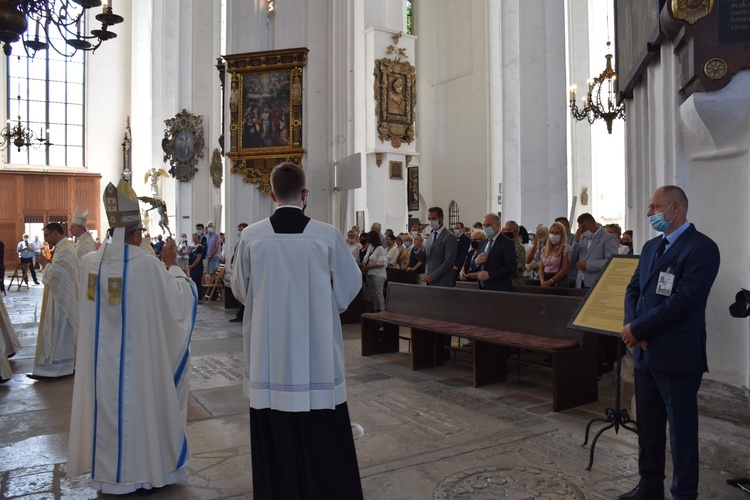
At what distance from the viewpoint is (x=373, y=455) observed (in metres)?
4.14

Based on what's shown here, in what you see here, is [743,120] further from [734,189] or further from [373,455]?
[373,455]

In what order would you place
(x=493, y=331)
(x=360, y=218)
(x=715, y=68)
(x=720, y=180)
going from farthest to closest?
(x=360, y=218) → (x=493, y=331) → (x=720, y=180) → (x=715, y=68)

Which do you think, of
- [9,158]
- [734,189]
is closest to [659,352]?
[734,189]

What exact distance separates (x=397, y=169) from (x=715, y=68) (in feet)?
41.0

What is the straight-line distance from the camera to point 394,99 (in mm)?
15914

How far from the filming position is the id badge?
10.1ft

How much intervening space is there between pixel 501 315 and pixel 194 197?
47.8 ft

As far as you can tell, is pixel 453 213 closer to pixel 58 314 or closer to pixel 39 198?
pixel 39 198

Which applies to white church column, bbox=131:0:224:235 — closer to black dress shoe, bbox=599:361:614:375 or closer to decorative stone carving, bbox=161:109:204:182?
decorative stone carving, bbox=161:109:204:182

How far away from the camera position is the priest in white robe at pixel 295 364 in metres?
3.03

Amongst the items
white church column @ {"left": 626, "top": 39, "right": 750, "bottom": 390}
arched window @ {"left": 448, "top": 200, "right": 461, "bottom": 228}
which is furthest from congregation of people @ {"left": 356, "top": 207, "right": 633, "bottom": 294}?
arched window @ {"left": 448, "top": 200, "right": 461, "bottom": 228}

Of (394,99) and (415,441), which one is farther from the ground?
(394,99)

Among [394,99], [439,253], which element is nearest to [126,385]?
[439,253]

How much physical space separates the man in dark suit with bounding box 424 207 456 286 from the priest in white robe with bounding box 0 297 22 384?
197 inches
